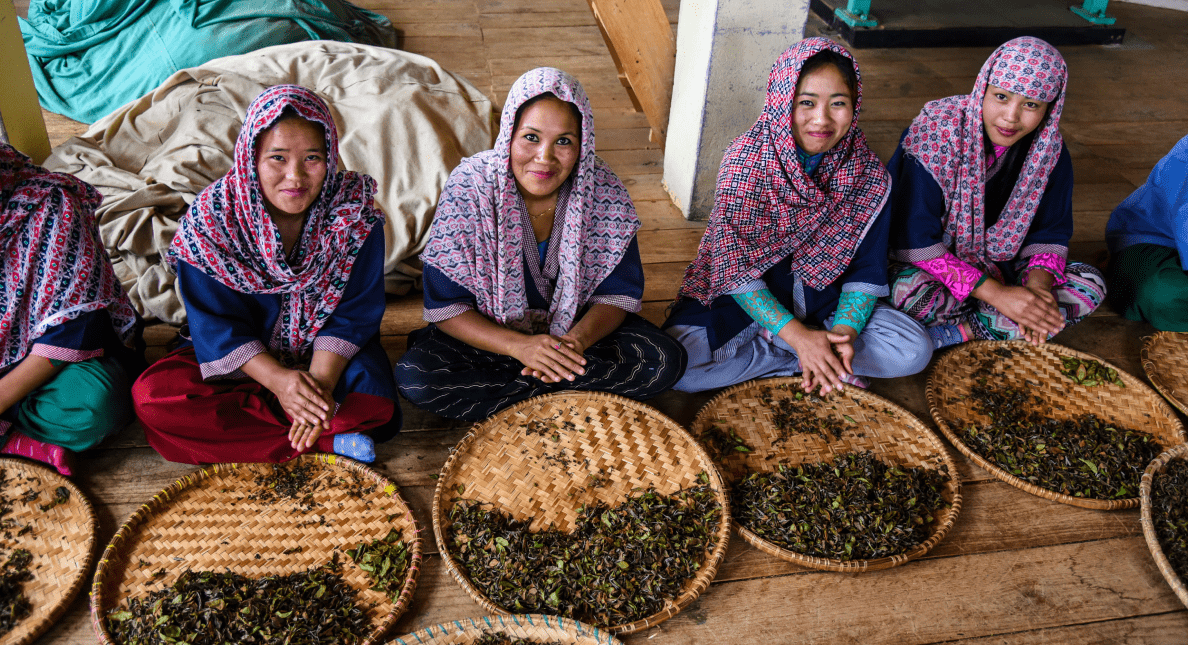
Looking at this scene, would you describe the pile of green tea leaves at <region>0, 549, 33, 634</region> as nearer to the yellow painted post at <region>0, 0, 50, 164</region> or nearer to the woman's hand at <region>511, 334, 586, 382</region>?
the woman's hand at <region>511, 334, 586, 382</region>

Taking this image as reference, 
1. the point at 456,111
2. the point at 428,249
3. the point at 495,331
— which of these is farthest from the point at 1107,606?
the point at 456,111

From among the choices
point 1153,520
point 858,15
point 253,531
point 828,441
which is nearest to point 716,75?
point 828,441

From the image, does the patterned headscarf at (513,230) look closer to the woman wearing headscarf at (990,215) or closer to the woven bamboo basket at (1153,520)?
the woman wearing headscarf at (990,215)

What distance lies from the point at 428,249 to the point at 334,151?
0.34 meters

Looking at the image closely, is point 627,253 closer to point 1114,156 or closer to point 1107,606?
point 1107,606

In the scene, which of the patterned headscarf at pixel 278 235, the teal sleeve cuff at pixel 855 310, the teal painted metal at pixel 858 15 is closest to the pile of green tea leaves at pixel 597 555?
the patterned headscarf at pixel 278 235

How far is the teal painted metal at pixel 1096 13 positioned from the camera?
5293 mm

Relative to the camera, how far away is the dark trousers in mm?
2068

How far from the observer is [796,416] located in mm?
2221

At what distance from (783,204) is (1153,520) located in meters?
1.23

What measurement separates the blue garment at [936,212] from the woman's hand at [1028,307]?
183mm

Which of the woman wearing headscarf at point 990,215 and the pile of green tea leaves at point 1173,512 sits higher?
the woman wearing headscarf at point 990,215

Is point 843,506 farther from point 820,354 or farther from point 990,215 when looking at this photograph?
point 990,215

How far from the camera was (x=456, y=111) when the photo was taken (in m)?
3.11
